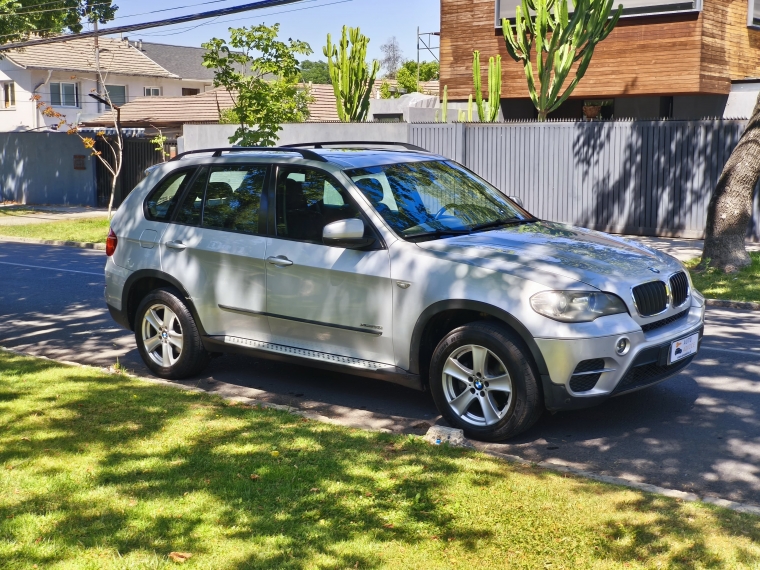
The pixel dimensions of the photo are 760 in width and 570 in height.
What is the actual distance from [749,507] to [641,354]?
132 centimetres

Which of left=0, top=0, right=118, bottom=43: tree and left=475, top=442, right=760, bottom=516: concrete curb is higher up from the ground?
left=0, top=0, right=118, bottom=43: tree

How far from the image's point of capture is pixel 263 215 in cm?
720

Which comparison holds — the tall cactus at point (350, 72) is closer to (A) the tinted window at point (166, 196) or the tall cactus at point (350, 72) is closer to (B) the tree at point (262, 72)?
(B) the tree at point (262, 72)

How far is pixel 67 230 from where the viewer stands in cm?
2255

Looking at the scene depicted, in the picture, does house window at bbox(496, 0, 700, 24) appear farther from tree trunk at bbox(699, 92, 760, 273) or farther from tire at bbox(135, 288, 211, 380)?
tire at bbox(135, 288, 211, 380)

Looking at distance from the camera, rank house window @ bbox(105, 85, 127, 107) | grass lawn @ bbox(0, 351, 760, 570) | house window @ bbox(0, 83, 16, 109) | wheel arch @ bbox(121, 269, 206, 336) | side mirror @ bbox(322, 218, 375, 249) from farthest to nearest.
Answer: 1. house window @ bbox(105, 85, 127, 107)
2. house window @ bbox(0, 83, 16, 109)
3. wheel arch @ bbox(121, 269, 206, 336)
4. side mirror @ bbox(322, 218, 375, 249)
5. grass lawn @ bbox(0, 351, 760, 570)

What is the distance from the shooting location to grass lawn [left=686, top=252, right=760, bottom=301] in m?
11.7

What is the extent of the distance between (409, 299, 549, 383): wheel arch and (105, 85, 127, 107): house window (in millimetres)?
56089

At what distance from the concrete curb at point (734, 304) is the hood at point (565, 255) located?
16.4 ft

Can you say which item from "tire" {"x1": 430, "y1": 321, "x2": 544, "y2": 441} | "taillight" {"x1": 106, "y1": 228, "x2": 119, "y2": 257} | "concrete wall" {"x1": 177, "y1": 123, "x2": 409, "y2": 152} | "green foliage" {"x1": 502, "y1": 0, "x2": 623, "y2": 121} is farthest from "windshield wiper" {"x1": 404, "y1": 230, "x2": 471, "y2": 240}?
"concrete wall" {"x1": 177, "y1": 123, "x2": 409, "y2": 152}

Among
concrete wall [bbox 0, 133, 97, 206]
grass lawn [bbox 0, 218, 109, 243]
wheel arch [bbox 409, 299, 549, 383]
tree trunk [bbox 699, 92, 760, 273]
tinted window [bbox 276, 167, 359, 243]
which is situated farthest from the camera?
concrete wall [bbox 0, 133, 97, 206]

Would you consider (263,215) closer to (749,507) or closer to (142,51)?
(749,507)

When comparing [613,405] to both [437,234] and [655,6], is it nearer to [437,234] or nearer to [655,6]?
[437,234]

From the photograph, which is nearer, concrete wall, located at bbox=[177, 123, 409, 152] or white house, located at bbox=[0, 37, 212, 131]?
concrete wall, located at bbox=[177, 123, 409, 152]
